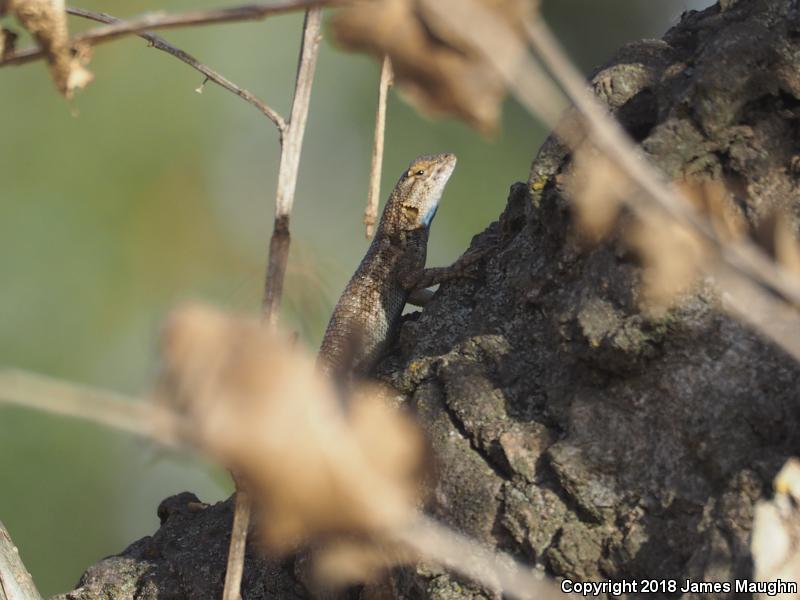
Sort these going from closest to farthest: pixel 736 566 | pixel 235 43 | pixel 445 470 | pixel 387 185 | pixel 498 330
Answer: pixel 736 566
pixel 445 470
pixel 498 330
pixel 387 185
pixel 235 43

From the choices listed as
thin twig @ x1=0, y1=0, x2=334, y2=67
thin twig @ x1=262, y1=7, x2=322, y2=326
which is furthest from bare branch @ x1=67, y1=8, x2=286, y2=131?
thin twig @ x1=0, y1=0, x2=334, y2=67

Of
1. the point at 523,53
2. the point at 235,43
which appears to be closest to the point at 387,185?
the point at 235,43

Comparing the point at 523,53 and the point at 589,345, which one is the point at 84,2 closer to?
the point at 589,345

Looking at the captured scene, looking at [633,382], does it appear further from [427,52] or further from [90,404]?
[90,404]

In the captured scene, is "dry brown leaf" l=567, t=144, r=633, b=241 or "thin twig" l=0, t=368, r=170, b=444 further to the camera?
"dry brown leaf" l=567, t=144, r=633, b=241

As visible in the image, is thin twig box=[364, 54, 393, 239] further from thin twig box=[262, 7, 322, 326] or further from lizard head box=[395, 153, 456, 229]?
lizard head box=[395, 153, 456, 229]

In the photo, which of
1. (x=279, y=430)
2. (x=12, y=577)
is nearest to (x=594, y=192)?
(x=279, y=430)
